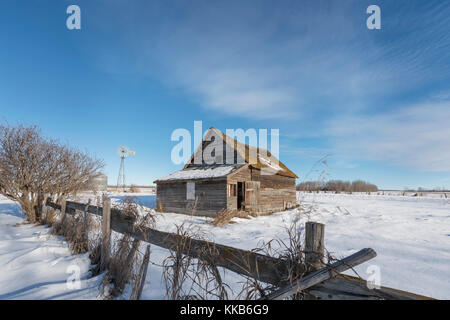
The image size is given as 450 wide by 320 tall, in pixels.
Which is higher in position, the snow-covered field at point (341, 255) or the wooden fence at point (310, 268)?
the wooden fence at point (310, 268)

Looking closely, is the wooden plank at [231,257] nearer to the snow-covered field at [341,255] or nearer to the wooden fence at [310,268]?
the wooden fence at [310,268]

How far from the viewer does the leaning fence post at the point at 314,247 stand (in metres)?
1.81

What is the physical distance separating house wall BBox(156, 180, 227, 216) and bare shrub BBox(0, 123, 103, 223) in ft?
15.7

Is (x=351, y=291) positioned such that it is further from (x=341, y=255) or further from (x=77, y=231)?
(x=77, y=231)

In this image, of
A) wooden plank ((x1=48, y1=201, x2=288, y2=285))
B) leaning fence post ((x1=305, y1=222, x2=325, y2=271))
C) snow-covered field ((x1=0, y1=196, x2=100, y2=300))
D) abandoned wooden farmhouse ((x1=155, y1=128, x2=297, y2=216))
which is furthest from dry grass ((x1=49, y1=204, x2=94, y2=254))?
abandoned wooden farmhouse ((x1=155, y1=128, x2=297, y2=216))

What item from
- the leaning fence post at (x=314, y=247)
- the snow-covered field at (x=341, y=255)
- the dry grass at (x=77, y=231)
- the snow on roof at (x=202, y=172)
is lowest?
the snow-covered field at (x=341, y=255)

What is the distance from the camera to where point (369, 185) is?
3499 inches

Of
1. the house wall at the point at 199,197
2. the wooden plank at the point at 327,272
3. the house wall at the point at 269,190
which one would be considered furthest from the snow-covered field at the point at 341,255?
the house wall at the point at 269,190

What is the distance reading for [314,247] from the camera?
72.6 inches

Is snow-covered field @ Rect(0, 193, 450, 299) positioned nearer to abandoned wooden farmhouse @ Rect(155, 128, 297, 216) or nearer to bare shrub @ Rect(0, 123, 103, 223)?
bare shrub @ Rect(0, 123, 103, 223)

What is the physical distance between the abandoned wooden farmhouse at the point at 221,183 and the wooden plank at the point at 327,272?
11.5 metres

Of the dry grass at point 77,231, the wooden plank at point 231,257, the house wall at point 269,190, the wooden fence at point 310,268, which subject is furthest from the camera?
the house wall at point 269,190
